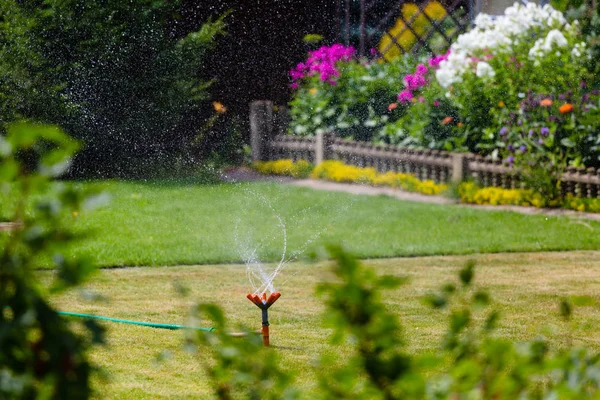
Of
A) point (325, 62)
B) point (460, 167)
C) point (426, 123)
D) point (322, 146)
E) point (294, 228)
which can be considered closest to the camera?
point (294, 228)

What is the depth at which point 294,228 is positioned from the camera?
8.22 meters

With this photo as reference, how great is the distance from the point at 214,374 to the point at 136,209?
7.49m

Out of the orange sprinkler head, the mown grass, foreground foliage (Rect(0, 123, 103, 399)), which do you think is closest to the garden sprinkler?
the orange sprinkler head

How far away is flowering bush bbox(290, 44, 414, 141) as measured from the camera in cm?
1224

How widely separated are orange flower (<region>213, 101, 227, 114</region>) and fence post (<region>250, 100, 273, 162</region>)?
65 centimetres

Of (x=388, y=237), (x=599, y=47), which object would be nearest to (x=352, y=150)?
(x=599, y=47)

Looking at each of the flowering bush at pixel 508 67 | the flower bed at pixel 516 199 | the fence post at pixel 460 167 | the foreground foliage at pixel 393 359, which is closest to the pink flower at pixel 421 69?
the flowering bush at pixel 508 67

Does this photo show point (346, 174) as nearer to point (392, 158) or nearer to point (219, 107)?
point (392, 158)

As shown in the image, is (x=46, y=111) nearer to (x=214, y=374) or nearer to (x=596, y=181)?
(x=596, y=181)

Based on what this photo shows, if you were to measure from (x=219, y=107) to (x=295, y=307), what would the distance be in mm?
7819

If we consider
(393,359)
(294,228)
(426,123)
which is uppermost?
(393,359)

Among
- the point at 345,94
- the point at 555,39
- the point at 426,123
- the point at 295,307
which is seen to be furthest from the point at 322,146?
the point at 295,307

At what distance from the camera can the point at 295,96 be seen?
13172 millimetres

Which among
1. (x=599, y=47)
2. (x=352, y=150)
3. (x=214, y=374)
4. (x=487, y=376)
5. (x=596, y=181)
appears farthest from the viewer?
(x=352, y=150)
